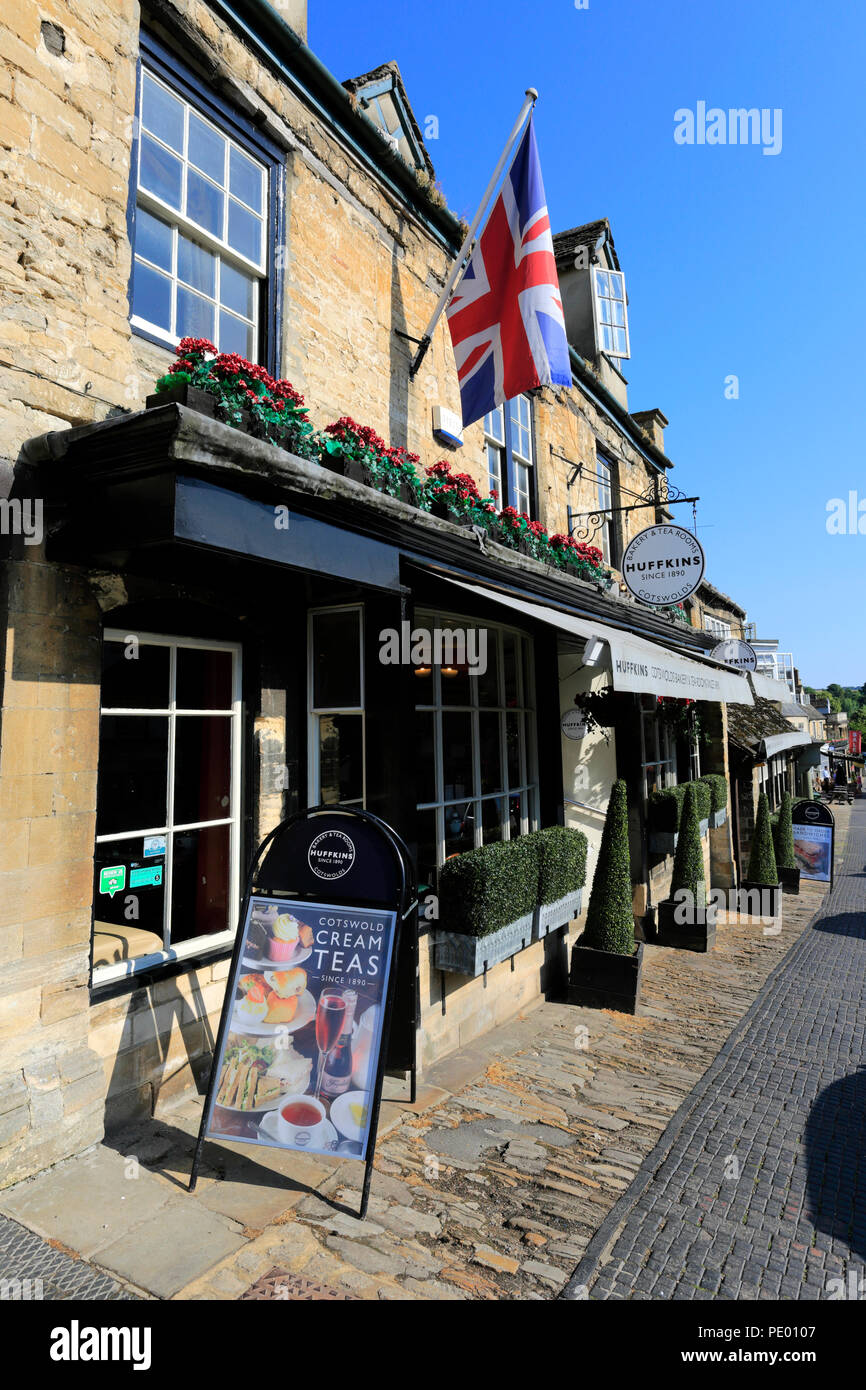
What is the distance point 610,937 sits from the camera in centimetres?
677

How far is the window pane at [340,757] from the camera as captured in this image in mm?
5090

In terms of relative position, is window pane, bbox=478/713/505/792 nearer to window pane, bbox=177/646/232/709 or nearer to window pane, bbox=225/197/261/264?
window pane, bbox=177/646/232/709

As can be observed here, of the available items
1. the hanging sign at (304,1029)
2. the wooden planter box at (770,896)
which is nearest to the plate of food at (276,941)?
the hanging sign at (304,1029)

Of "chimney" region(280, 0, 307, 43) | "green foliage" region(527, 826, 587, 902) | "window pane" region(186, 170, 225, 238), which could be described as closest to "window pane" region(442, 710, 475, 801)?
"green foliage" region(527, 826, 587, 902)

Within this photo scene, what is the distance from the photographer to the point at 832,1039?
6.10 m

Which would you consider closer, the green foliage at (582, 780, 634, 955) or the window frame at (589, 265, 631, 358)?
the green foliage at (582, 780, 634, 955)

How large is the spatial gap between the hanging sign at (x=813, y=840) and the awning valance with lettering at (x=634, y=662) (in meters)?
6.69

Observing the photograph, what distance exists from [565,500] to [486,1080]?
7.86 meters

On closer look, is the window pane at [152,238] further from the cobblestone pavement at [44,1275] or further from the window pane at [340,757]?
the cobblestone pavement at [44,1275]

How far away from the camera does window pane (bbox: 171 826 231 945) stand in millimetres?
4594

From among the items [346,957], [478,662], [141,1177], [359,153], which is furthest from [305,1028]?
[359,153]

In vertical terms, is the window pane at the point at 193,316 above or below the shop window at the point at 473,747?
above
